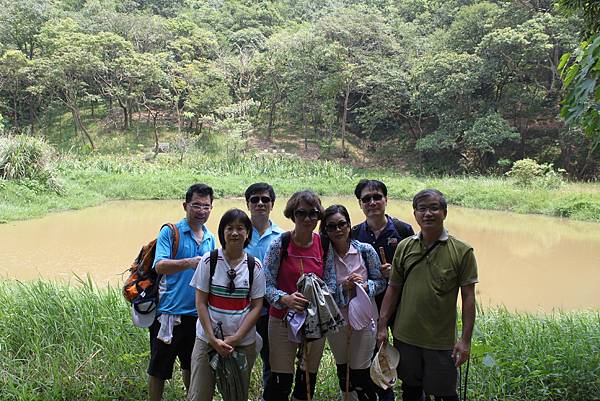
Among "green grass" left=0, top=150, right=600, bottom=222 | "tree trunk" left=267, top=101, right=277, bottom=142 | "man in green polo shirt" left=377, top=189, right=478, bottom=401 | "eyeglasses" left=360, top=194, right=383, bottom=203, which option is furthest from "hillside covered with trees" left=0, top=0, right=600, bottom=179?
"man in green polo shirt" left=377, top=189, right=478, bottom=401

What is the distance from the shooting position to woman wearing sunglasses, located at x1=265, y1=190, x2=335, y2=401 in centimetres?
218

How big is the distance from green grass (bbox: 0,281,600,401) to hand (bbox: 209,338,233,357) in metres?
0.74

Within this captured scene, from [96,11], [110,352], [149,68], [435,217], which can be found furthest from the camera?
[96,11]

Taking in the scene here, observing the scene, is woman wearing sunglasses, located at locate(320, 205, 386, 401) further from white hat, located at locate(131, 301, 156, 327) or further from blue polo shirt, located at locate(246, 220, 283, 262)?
white hat, located at locate(131, 301, 156, 327)

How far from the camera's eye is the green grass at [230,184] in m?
12.6

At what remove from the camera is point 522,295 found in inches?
260

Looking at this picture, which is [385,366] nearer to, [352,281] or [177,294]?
[352,281]

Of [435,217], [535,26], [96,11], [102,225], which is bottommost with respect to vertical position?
[102,225]

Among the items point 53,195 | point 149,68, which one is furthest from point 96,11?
point 53,195

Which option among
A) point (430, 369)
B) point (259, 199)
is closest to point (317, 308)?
point (430, 369)

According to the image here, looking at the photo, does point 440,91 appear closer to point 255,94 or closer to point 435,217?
point 255,94

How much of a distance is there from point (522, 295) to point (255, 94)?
22.6 metres

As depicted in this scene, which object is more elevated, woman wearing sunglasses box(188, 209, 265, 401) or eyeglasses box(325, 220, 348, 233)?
eyeglasses box(325, 220, 348, 233)

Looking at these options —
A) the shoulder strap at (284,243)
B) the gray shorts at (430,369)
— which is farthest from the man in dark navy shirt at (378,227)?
the shoulder strap at (284,243)
